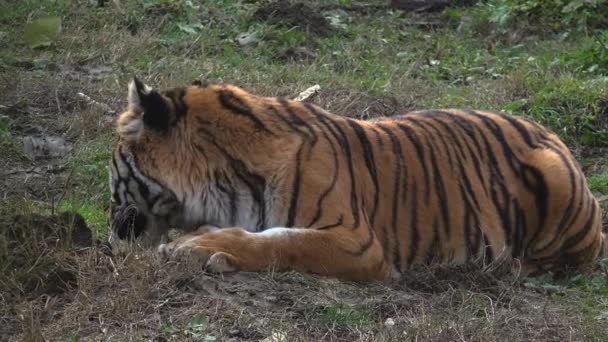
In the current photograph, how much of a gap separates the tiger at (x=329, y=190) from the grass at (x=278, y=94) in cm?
16

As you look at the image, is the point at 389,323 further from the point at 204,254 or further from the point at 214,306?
the point at 204,254

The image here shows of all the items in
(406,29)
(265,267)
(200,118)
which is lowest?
(406,29)

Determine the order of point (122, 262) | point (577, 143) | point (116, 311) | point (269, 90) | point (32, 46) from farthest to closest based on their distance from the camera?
point (32, 46)
point (269, 90)
point (577, 143)
point (122, 262)
point (116, 311)

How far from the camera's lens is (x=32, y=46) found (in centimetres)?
954

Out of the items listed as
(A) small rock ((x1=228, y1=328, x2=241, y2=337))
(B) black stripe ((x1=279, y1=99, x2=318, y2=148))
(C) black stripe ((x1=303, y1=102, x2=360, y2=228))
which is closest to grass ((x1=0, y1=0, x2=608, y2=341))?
(A) small rock ((x1=228, y1=328, x2=241, y2=337))

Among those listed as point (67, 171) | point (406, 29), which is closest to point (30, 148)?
point (67, 171)

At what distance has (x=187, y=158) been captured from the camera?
17.7ft

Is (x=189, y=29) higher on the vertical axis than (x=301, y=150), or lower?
lower

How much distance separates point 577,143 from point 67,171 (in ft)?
10.7

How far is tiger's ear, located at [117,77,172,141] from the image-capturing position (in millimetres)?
5324

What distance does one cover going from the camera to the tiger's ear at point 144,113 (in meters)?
5.32

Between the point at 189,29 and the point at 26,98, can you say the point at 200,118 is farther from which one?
the point at 189,29

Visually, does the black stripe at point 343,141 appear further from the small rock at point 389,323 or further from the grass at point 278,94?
the small rock at point 389,323

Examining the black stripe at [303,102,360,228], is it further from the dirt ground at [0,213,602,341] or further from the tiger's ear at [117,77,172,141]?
the tiger's ear at [117,77,172,141]
